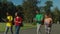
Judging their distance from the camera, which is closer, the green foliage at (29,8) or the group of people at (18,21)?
the group of people at (18,21)

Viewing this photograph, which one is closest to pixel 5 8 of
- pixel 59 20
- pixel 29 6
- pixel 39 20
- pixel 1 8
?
pixel 1 8

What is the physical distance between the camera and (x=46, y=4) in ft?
374

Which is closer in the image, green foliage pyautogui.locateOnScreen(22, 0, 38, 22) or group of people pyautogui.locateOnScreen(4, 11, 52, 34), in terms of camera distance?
group of people pyautogui.locateOnScreen(4, 11, 52, 34)

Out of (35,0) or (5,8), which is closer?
(35,0)

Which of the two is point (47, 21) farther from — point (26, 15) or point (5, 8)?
point (5, 8)

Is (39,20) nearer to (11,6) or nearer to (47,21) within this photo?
(47,21)

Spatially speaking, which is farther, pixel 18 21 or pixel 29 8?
pixel 29 8

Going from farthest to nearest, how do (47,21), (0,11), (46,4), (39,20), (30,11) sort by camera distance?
(46,4)
(0,11)
(30,11)
(39,20)
(47,21)

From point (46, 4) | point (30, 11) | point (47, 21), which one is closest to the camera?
point (47, 21)

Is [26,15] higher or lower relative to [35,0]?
lower

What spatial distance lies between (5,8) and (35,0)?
58.6 ft

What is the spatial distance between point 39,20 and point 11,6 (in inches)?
3883

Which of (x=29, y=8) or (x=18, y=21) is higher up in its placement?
(x=29, y=8)

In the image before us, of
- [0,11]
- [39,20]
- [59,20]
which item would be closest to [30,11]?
[0,11]
